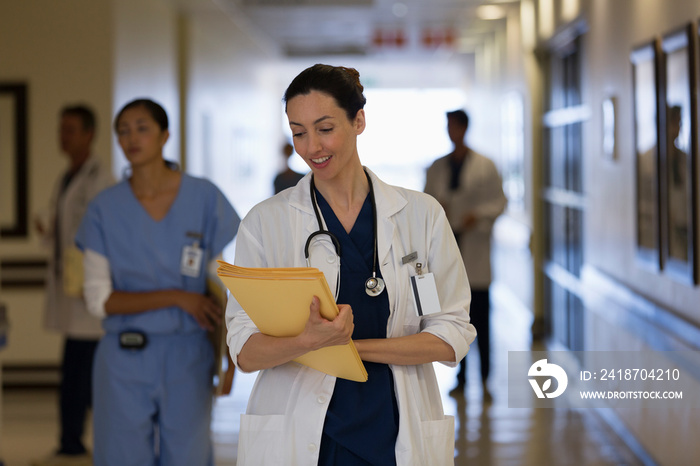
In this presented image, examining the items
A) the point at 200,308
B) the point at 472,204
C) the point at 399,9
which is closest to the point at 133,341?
the point at 200,308

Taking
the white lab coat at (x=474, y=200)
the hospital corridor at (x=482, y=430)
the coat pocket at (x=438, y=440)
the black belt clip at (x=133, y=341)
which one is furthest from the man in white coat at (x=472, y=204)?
the coat pocket at (x=438, y=440)

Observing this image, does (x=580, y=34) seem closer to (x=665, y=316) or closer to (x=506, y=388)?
(x=506, y=388)

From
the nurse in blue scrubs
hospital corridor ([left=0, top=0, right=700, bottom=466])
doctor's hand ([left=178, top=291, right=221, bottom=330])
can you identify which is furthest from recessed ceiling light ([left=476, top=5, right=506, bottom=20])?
doctor's hand ([left=178, top=291, right=221, bottom=330])

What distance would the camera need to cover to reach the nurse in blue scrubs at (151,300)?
119 inches

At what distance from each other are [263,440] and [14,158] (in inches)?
207

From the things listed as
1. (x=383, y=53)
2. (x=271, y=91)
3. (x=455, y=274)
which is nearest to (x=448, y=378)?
(x=455, y=274)

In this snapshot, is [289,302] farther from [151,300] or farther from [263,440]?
[151,300]

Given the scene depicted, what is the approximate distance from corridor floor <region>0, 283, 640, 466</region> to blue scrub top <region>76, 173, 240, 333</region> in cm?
171

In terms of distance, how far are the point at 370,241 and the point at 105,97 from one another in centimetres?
504

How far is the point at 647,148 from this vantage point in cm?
452

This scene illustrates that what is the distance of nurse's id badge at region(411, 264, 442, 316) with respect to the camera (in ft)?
6.17

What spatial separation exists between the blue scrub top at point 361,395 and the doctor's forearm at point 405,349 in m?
0.09

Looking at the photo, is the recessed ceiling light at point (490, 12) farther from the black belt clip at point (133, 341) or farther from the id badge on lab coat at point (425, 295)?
the id badge on lab coat at point (425, 295)

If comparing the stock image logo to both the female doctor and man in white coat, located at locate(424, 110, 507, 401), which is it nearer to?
man in white coat, located at locate(424, 110, 507, 401)
